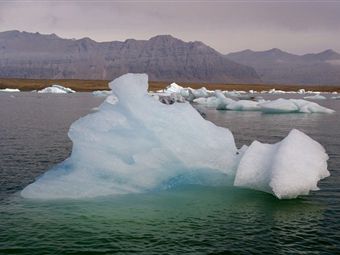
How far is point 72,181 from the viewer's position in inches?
493

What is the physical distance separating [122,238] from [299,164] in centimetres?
564

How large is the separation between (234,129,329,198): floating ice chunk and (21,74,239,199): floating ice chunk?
81 cm

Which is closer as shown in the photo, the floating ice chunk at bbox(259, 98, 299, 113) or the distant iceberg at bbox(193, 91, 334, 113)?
the floating ice chunk at bbox(259, 98, 299, 113)

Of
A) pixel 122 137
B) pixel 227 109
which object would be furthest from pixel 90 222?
pixel 227 109

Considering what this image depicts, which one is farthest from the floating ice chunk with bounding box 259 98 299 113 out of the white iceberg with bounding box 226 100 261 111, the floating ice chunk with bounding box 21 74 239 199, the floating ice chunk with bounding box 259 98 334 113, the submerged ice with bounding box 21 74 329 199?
the floating ice chunk with bounding box 21 74 239 199

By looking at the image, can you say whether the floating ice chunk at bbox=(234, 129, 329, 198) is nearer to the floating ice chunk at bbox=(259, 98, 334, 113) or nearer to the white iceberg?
the floating ice chunk at bbox=(259, 98, 334, 113)

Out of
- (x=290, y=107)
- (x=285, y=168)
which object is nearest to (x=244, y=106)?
(x=290, y=107)

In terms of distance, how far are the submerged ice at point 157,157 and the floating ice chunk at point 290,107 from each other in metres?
33.9

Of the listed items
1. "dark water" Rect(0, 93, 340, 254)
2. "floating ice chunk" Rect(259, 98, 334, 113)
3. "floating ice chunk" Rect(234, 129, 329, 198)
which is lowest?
"dark water" Rect(0, 93, 340, 254)

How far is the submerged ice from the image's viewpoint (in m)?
12.4

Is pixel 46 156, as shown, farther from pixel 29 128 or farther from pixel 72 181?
pixel 29 128

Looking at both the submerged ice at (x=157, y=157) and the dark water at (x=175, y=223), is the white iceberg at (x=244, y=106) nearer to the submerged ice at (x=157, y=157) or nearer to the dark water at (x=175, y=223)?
the dark water at (x=175, y=223)

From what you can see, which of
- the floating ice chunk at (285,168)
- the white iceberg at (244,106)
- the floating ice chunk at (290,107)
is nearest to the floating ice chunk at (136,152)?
the floating ice chunk at (285,168)

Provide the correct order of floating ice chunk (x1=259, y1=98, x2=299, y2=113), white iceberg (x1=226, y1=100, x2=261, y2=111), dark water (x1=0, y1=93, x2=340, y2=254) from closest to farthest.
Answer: dark water (x1=0, y1=93, x2=340, y2=254) → floating ice chunk (x1=259, y1=98, x2=299, y2=113) → white iceberg (x1=226, y1=100, x2=261, y2=111)
